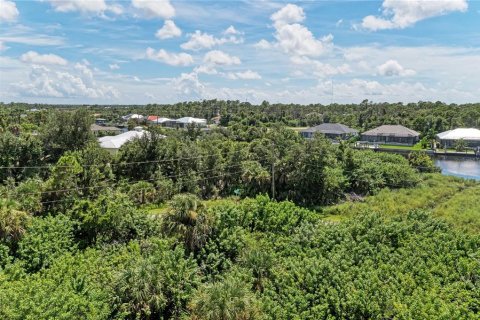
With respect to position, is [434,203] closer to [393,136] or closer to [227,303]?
[227,303]

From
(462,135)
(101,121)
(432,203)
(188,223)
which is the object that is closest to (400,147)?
(462,135)

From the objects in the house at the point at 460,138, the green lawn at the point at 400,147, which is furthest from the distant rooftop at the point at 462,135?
the green lawn at the point at 400,147

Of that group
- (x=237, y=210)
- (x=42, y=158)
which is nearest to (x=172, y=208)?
(x=237, y=210)

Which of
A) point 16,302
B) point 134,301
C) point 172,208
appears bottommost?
point 134,301

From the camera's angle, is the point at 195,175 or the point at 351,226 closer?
the point at 351,226

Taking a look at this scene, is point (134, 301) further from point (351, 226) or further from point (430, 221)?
point (430, 221)

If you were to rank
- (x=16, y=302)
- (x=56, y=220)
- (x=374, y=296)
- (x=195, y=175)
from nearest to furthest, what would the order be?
1. (x=16, y=302)
2. (x=374, y=296)
3. (x=56, y=220)
4. (x=195, y=175)

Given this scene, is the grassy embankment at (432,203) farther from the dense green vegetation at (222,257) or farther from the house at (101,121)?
the house at (101,121)
